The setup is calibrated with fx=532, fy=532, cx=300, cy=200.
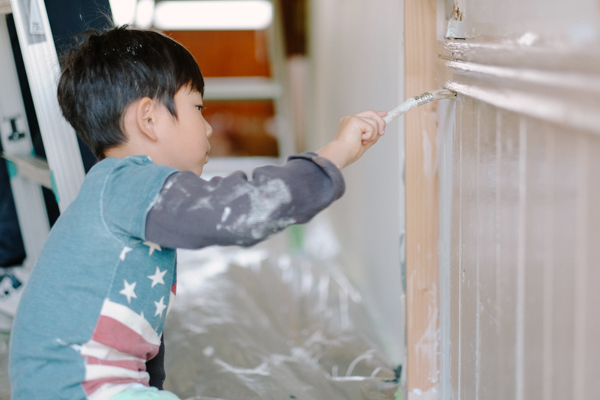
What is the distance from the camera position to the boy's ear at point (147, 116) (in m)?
0.76

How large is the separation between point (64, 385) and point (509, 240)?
1.86 feet

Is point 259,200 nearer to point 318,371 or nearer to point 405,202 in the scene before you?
point 405,202

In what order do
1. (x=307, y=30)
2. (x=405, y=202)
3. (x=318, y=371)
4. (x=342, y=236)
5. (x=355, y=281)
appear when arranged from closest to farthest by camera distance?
(x=405, y=202)
(x=318, y=371)
(x=355, y=281)
(x=342, y=236)
(x=307, y=30)

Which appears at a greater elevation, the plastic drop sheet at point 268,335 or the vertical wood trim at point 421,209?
the vertical wood trim at point 421,209

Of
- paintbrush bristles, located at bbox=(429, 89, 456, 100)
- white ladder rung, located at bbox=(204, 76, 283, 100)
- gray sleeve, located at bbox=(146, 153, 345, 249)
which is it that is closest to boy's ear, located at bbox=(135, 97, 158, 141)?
gray sleeve, located at bbox=(146, 153, 345, 249)

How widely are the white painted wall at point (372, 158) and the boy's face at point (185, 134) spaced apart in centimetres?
36

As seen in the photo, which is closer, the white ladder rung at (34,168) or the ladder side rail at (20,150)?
the white ladder rung at (34,168)

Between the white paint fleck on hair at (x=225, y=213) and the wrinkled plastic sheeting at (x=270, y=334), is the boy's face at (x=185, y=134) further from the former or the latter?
the wrinkled plastic sheeting at (x=270, y=334)

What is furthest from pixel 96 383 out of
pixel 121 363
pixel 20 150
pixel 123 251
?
pixel 20 150

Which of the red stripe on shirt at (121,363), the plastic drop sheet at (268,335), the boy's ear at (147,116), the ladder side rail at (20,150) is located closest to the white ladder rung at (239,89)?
the plastic drop sheet at (268,335)

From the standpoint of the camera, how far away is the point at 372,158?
1.47 meters

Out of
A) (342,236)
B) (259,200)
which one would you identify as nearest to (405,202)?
(259,200)

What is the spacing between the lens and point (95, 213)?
71 centimetres

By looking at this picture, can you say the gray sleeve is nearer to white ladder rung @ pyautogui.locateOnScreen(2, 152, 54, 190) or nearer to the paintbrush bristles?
the paintbrush bristles
